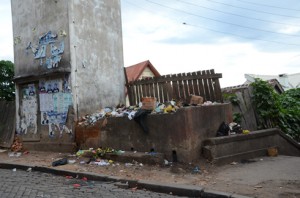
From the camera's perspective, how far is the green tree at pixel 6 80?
14.2m

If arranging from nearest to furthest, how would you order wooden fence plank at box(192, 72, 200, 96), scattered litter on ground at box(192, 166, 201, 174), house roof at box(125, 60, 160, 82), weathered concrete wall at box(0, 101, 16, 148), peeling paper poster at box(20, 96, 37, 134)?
scattered litter on ground at box(192, 166, 201, 174), wooden fence plank at box(192, 72, 200, 96), peeling paper poster at box(20, 96, 37, 134), weathered concrete wall at box(0, 101, 16, 148), house roof at box(125, 60, 160, 82)

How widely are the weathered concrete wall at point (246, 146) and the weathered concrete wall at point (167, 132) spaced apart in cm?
36

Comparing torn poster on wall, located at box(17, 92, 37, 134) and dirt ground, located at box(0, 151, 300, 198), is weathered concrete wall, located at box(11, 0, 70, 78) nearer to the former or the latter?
torn poster on wall, located at box(17, 92, 37, 134)

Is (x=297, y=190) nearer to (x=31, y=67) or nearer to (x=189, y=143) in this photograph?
(x=189, y=143)

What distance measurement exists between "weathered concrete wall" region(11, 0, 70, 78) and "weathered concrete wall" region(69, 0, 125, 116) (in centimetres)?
32

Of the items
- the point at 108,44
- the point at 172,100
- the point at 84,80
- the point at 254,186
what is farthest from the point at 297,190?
the point at 108,44

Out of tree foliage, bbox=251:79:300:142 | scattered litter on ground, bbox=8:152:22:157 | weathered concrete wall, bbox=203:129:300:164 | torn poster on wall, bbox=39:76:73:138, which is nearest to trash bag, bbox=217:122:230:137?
weathered concrete wall, bbox=203:129:300:164

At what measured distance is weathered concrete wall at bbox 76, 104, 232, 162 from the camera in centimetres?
739

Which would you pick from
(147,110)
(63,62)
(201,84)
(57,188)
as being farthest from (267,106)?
(57,188)

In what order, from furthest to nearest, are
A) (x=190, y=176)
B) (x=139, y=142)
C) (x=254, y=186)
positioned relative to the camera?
1. (x=139, y=142)
2. (x=190, y=176)
3. (x=254, y=186)

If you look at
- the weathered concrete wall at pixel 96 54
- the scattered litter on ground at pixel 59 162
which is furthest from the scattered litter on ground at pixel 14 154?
the scattered litter on ground at pixel 59 162

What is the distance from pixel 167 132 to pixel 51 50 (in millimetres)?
4925

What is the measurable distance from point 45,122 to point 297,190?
7.75 m

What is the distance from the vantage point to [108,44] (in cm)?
1076
